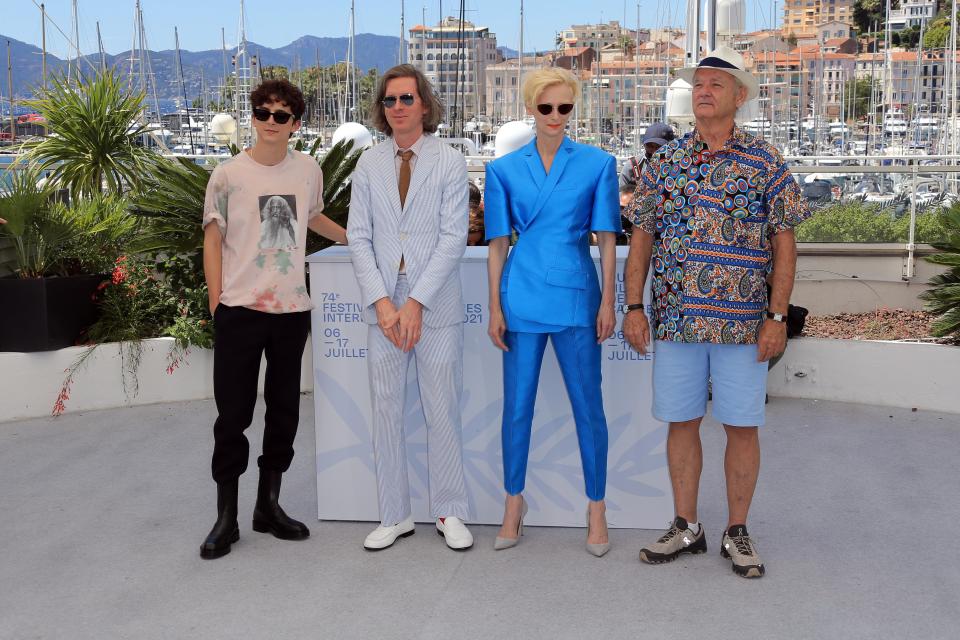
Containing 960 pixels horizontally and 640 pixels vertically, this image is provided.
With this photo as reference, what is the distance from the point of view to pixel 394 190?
13.9 feet

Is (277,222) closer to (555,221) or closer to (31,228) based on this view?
(555,221)

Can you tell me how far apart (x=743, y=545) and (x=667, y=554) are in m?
0.29

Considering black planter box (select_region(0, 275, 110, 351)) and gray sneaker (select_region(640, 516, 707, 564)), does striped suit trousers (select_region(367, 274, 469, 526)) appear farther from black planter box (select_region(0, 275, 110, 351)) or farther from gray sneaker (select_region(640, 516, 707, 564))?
black planter box (select_region(0, 275, 110, 351))

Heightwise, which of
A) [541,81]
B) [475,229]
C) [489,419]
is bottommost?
[489,419]

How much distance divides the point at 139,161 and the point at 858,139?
181 feet

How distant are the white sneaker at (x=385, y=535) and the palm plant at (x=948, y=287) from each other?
3.78m

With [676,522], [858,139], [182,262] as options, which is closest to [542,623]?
[676,522]

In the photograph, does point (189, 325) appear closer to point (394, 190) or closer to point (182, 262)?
point (182, 262)

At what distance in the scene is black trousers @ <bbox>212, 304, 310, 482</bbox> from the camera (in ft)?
14.0

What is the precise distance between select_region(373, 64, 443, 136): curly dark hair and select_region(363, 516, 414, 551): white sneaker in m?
1.57

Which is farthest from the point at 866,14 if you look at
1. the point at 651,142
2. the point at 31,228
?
the point at 31,228

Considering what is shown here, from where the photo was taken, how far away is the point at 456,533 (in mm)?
4418

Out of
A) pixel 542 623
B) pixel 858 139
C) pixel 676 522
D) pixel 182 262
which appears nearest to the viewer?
pixel 542 623

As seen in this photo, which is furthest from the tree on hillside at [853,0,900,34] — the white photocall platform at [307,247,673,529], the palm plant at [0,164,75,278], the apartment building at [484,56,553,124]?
the white photocall platform at [307,247,673,529]
